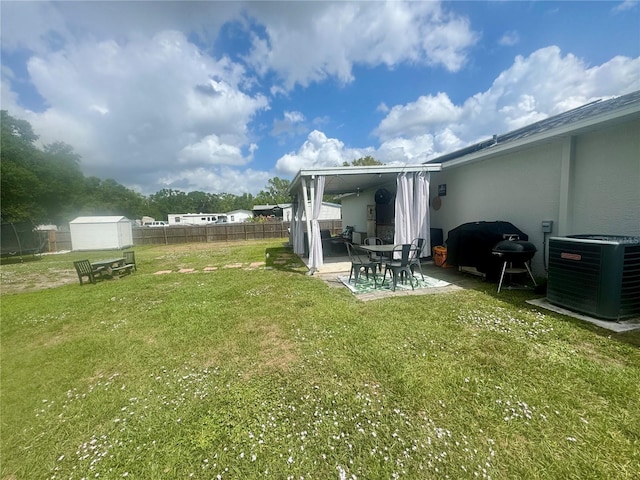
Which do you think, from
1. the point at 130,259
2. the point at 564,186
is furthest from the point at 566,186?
the point at 130,259

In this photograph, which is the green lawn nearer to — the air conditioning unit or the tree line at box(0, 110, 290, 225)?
the air conditioning unit

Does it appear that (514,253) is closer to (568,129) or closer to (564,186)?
(564,186)

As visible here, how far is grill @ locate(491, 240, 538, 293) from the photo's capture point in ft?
15.3

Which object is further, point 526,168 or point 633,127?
point 526,168

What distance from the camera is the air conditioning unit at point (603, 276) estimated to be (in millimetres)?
3197

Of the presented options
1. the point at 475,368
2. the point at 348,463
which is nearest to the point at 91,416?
the point at 348,463

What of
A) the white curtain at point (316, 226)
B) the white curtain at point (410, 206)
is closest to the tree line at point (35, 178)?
the white curtain at point (316, 226)

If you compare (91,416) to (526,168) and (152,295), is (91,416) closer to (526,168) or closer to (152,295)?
(152,295)

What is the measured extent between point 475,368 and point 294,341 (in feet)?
6.74

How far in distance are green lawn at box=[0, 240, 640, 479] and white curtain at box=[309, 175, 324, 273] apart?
269cm

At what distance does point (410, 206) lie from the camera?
6.95 metres

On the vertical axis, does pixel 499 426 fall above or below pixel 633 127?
below

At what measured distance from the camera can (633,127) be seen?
151 inches

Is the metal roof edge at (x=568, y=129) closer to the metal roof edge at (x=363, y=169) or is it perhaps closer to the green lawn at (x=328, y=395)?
the metal roof edge at (x=363, y=169)
